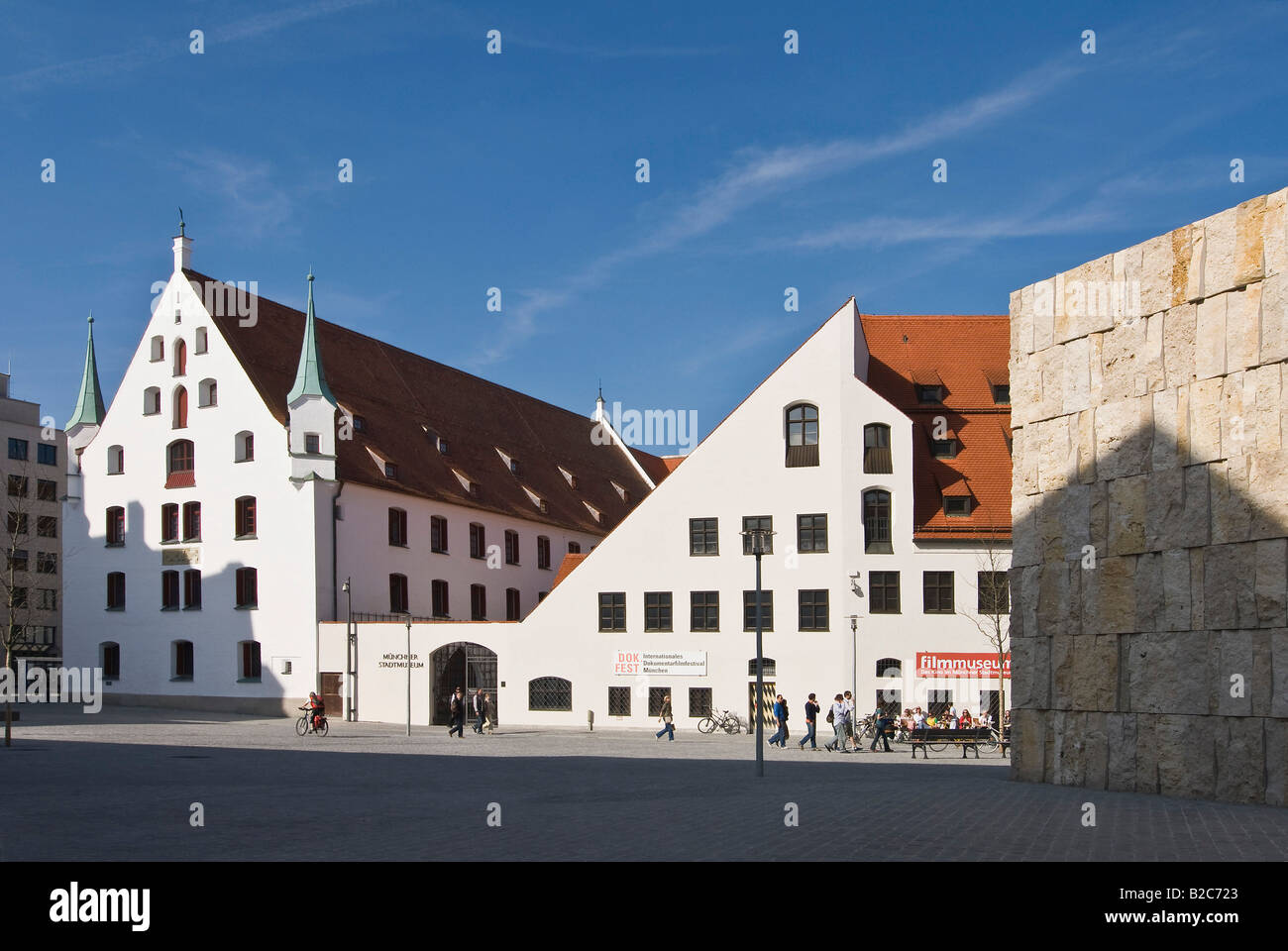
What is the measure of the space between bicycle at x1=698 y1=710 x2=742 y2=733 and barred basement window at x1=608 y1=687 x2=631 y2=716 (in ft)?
9.81

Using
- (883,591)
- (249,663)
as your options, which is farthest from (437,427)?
(883,591)

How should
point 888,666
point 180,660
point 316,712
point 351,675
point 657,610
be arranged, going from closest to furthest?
point 316,712
point 888,666
point 657,610
point 351,675
point 180,660

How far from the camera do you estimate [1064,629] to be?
79.4ft

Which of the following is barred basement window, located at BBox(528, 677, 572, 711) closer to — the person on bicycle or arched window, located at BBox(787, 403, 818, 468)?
the person on bicycle

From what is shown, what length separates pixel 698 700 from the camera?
157ft

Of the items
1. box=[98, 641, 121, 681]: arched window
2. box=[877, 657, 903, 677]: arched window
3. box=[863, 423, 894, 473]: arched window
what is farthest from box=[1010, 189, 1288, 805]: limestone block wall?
box=[98, 641, 121, 681]: arched window

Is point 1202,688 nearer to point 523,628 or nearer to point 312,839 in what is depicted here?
point 312,839

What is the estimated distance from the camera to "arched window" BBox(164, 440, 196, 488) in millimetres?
55719

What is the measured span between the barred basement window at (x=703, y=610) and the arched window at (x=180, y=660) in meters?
20.7

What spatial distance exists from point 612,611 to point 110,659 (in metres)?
22.1

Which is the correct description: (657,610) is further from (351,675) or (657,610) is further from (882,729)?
(882,729)

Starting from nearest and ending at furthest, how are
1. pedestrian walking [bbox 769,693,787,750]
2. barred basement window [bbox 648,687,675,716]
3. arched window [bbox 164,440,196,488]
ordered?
pedestrian walking [bbox 769,693,787,750]
barred basement window [bbox 648,687,675,716]
arched window [bbox 164,440,196,488]
